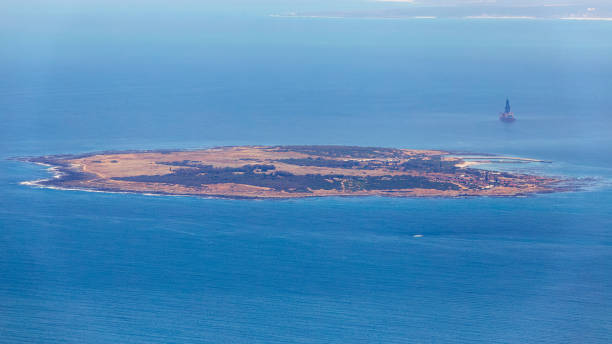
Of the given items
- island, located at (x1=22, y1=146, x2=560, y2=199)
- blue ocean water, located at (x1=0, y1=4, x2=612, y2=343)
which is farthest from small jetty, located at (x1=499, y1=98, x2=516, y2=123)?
island, located at (x1=22, y1=146, x2=560, y2=199)

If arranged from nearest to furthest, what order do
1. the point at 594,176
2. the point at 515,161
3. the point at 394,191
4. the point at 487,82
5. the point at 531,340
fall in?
1. the point at 531,340
2. the point at 394,191
3. the point at 594,176
4. the point at 515,161
5. the point at 487,82

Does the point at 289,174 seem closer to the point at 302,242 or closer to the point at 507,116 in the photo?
the point at 302,242

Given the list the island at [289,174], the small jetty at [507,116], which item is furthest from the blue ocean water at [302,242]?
the island at [289,174]

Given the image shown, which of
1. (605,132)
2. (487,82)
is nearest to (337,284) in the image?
(605,132)

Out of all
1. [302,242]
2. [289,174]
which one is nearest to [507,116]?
[289,174]

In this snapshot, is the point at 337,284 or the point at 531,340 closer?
the point at 531,340

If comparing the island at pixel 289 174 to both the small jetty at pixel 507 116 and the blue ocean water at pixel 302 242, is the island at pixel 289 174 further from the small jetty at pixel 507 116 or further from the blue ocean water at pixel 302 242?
the small jetty at pixel 507 116

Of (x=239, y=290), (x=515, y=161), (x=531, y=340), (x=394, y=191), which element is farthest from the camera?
(x=515, y=161)

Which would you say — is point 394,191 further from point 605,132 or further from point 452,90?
point 452,90

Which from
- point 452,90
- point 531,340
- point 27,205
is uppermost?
point 452,90
